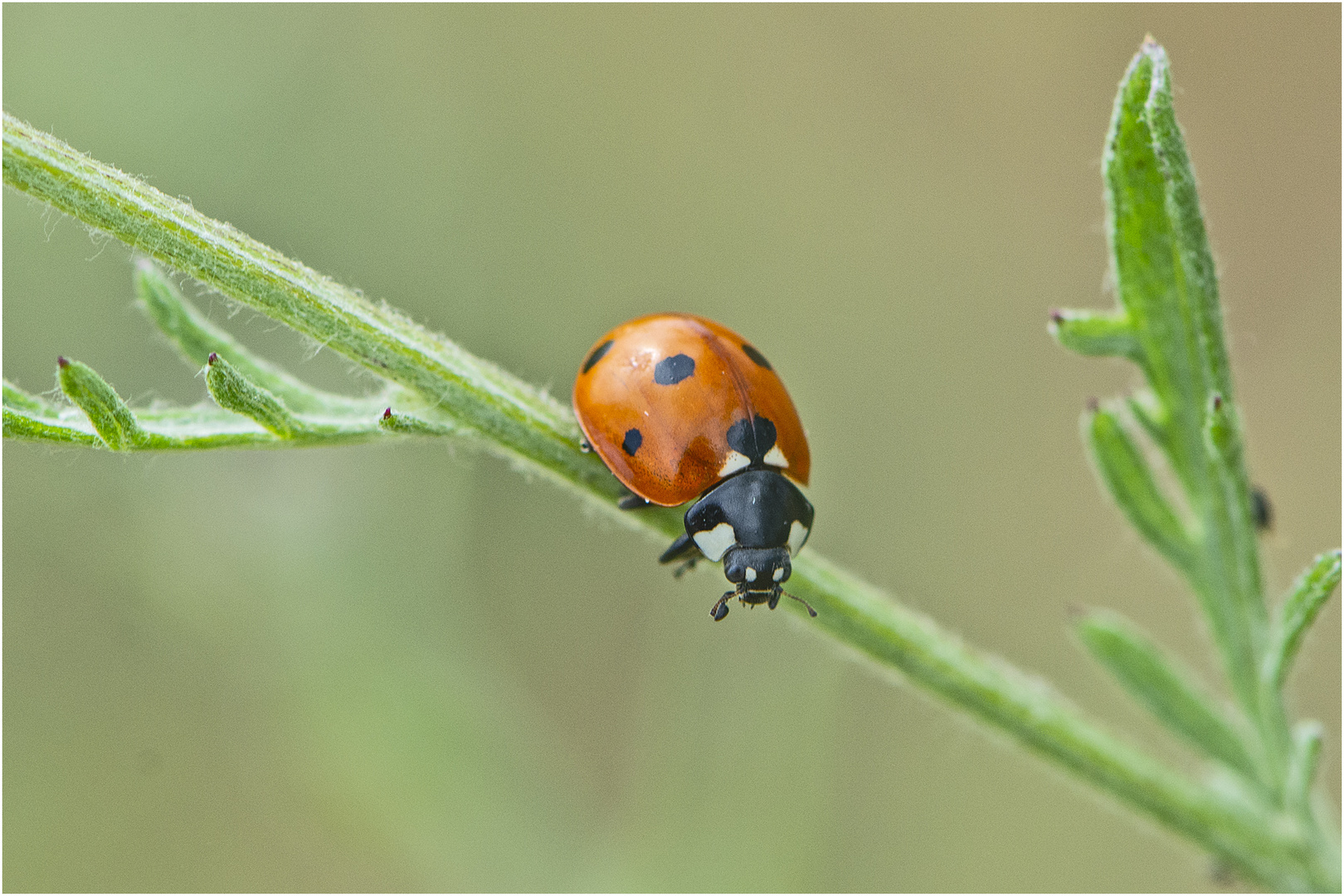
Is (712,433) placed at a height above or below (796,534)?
above

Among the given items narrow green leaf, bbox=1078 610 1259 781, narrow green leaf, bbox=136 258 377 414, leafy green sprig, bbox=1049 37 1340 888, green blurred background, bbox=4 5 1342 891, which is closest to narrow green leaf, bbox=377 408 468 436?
narrow green leaf, bbox=136 258 377 414

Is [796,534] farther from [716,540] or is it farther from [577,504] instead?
[577,504]

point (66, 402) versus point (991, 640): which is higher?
point (991, 640)

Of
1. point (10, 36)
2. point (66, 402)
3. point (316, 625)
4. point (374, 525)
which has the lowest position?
point (66, 402)

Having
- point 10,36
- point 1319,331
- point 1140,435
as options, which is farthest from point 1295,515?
point 10,36

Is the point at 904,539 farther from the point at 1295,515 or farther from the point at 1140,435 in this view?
the point at 1140,435

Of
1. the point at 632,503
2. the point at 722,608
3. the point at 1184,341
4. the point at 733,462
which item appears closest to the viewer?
the point at 1184,341

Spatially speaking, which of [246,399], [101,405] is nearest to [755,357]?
[246,399]
